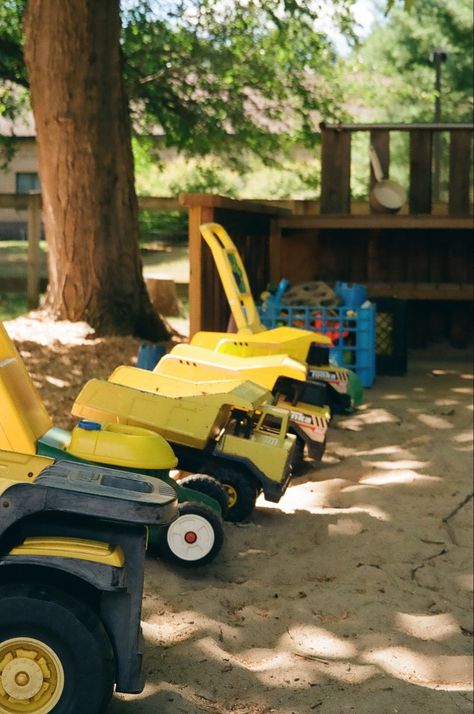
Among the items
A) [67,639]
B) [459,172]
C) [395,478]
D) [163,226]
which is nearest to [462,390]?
[459,172]

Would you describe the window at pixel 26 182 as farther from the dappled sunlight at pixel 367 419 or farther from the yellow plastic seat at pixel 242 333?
the yellow plastic seat at pixel 242 333

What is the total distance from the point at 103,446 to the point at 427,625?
4.48 feet

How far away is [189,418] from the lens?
4.49 metres

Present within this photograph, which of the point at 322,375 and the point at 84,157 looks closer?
the point at 322,375

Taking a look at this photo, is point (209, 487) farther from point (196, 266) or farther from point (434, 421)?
point (434, 421)

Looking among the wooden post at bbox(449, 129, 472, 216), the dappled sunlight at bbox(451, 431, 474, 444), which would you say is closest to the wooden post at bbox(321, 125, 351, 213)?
the wooden post at bbox(449, 129, 472, 216)

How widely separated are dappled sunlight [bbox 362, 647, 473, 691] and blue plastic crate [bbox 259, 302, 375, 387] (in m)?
4.47

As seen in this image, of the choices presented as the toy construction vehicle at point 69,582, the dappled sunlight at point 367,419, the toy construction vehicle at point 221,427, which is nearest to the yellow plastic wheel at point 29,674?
the toy construction vehicle at point 69,582

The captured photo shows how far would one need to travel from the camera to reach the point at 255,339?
615cm

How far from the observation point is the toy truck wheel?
4188mm

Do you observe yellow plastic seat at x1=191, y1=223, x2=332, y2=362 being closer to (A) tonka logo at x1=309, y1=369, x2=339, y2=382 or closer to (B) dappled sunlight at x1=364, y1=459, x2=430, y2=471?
(A) tonka logo at x1=309, y1=369, x2=339, y2=382

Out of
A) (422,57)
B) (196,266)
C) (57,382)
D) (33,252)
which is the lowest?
(57,382)

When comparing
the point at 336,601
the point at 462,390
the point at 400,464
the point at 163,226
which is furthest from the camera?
the point at 163,226

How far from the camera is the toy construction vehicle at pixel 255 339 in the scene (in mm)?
6109
